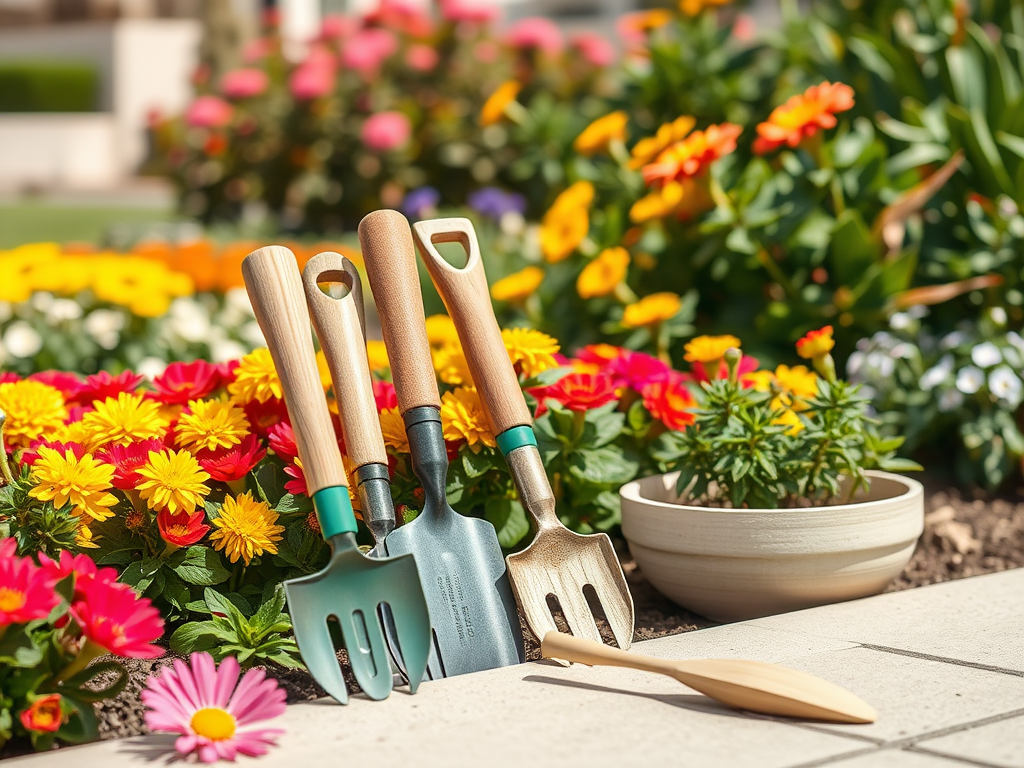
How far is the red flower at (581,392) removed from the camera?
2.21m

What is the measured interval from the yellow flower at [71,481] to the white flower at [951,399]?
2.03 metres

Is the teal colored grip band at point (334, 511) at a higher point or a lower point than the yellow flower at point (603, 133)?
lower

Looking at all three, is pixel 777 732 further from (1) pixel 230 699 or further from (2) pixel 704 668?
(1) pixel 230 699

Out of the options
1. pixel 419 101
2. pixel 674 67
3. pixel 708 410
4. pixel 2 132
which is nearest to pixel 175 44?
pixel 2 132

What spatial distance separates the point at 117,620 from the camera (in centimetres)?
153

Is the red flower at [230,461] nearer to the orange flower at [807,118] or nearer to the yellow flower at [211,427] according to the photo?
the yellow flower at [211,427]

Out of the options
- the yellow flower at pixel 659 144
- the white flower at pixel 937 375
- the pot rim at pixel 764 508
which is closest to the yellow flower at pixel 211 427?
the pot rim at pixel 764 508

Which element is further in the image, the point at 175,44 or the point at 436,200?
the point at 175,44

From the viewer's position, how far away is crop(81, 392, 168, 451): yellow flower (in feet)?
6.73

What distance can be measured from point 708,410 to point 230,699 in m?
1.03

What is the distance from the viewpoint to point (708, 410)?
2.24 m

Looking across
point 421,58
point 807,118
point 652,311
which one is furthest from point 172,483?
point 421,58

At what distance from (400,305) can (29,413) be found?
2.50ft

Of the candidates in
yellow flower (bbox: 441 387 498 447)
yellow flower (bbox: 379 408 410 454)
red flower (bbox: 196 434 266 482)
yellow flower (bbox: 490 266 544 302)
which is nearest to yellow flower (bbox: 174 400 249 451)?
red flower (bbox: 196 434 266 482)
